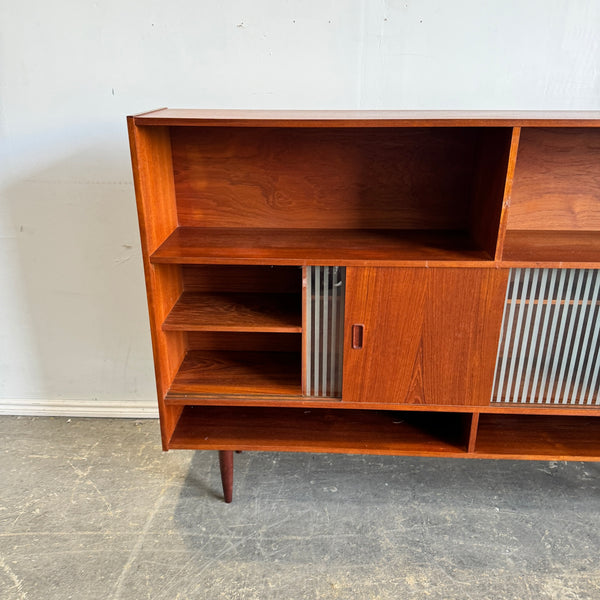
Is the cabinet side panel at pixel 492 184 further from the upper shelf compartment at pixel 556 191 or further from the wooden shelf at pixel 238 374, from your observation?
the wooden shelf at pixel 238 374

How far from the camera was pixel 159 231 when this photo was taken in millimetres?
1362

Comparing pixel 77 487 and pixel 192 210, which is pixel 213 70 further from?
pixel 77 487

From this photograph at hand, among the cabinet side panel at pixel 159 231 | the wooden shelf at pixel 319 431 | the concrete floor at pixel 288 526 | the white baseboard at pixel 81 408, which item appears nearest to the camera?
the cabinet side panel at pixel 159 231

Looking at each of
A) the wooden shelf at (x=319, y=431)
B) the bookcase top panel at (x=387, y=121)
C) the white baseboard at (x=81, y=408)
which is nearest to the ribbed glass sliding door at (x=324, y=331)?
the wooden shelf at (x=319, y=431)

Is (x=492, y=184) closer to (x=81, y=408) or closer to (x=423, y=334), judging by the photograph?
(x=423, y=334)

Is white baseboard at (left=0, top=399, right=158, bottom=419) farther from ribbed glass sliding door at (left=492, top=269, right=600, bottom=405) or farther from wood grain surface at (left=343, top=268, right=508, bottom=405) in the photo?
ribbed glass sliding door at (left=492, top=269, right=600, bottom=405)

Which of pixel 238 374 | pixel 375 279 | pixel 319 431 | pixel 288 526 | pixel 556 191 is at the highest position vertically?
pixel 556 191

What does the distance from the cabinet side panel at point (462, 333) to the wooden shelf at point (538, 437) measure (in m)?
0.17

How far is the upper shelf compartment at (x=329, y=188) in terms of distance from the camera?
1417 mm

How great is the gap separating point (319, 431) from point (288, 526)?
0.29 m

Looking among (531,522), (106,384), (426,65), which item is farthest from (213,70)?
(531,522)

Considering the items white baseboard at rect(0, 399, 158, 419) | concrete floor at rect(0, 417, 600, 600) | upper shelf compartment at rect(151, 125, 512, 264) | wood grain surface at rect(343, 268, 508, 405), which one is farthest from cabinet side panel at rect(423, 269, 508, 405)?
white baseboard at rect(0, 399, 158, 419)

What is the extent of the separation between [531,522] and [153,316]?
1.21 metres

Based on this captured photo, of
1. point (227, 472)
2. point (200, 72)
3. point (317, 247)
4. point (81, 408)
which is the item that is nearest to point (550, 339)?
point (317, 247)
